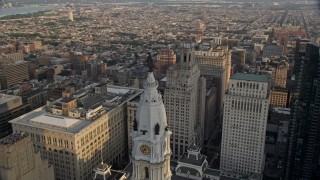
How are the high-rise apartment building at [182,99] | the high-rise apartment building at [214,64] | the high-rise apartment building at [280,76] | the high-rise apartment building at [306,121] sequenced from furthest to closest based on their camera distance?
the high-rise apartment building at [280,76]
the high-rise apartment building at [214,64]
the high-rise apartment building at [182,99]
the high-rise apartment building at [306,121]

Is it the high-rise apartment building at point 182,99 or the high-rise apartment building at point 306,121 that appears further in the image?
A: the high-rise apartment building at point 182,99

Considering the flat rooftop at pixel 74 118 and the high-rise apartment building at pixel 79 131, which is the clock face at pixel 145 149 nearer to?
the high-rise apartment building at pixel 79 131

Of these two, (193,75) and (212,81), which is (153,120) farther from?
(212,81)

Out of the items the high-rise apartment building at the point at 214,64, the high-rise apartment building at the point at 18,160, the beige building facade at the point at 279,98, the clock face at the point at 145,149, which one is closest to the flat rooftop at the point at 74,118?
the high-rise apartment building at the point at 18,160

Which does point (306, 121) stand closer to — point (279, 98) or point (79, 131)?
point (79, 131)

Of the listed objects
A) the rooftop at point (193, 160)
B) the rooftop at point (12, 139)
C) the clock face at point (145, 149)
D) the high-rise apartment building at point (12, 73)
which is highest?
the clock face at point (145, 149)

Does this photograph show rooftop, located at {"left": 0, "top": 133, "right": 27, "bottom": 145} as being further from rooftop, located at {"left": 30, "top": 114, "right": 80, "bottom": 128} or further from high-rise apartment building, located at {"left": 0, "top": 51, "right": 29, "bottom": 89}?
high-rise apartment building, located at {"left": 0, "top": 51, "right": 29, "bottom": 89}
